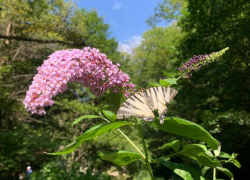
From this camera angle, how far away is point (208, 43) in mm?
8125

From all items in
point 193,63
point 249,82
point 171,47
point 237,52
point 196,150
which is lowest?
point 196,150

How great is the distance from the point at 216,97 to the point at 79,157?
25.1 ft

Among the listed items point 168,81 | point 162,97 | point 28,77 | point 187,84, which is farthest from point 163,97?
point 28,77

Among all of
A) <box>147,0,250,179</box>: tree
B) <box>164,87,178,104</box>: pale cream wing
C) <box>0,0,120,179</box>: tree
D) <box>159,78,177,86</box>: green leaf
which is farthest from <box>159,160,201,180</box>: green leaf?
<box>147,0,250,179</box>: tree

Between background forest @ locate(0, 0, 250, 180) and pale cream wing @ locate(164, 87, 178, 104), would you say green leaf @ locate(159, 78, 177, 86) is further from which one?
background forest @ locate(0, 0, 250, 180)

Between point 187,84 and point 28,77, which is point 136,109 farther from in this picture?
point 28,77

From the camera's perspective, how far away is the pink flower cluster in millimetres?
1756

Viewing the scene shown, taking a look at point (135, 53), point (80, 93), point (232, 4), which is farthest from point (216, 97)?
point (135, 53)

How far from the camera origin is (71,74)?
72.3 inches

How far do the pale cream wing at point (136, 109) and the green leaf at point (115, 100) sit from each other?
25cm

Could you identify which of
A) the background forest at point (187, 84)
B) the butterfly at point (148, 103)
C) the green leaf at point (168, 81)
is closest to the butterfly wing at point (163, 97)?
the butterfly at point (148, 103)

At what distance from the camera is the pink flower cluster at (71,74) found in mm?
1756

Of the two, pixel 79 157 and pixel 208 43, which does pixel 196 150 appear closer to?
pixel 208 43

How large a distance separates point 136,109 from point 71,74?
91 cm
